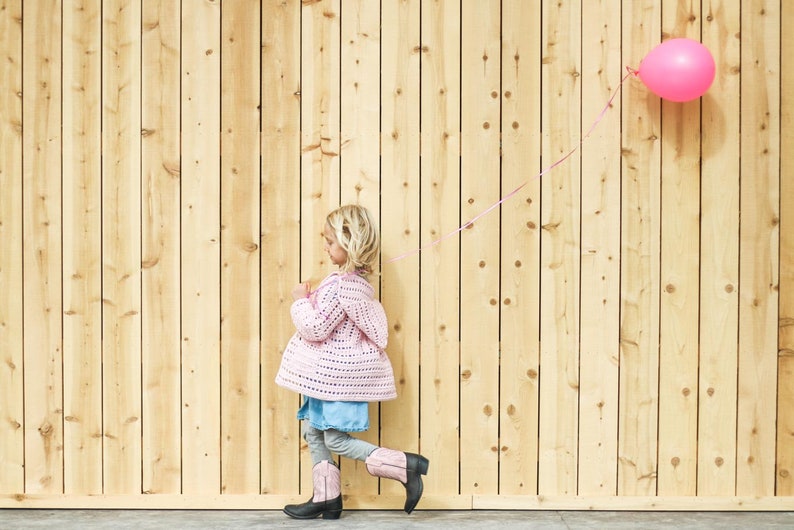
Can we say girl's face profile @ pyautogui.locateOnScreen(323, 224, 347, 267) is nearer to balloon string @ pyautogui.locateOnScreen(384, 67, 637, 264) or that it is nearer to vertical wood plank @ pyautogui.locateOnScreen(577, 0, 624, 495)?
balloon string @ pyautogui.locateOnScreen(384, 67, 637, 264)

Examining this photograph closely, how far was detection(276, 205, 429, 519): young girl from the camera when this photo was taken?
3104 mm

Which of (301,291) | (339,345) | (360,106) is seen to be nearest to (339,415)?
(339,345)

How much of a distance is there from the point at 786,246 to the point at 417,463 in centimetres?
164

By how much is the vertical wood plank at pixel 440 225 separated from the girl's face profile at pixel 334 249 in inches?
14.2

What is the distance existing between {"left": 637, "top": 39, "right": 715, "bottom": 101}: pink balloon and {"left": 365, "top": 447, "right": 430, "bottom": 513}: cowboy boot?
1604mm

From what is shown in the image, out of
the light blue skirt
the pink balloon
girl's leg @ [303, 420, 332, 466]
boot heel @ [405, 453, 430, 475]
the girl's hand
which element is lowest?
boot heel @ [405, 453, 430, 475]

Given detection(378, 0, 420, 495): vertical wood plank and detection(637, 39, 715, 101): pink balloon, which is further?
detection(378, 0, 420, 495): vertical wood plank

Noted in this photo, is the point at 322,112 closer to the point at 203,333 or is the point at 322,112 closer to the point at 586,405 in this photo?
the point at 203,333

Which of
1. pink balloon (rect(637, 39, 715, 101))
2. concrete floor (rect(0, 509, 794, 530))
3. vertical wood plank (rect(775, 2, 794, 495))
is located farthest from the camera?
vertical wood plank (rect(775, 2, 794, 495))

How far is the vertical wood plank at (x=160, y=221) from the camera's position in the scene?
3363 millimetres

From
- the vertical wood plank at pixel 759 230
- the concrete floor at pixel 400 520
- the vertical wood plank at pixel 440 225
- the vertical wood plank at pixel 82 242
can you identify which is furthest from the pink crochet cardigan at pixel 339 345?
the vertical wood plank at pixel 759 230

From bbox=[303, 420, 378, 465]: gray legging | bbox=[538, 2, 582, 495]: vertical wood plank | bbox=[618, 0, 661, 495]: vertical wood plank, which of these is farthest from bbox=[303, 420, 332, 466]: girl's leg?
bbox=[618, 0, 661, 495]: vertical wood plank

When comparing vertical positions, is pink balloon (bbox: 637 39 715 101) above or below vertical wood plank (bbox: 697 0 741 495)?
above

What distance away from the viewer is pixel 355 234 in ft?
10.2
